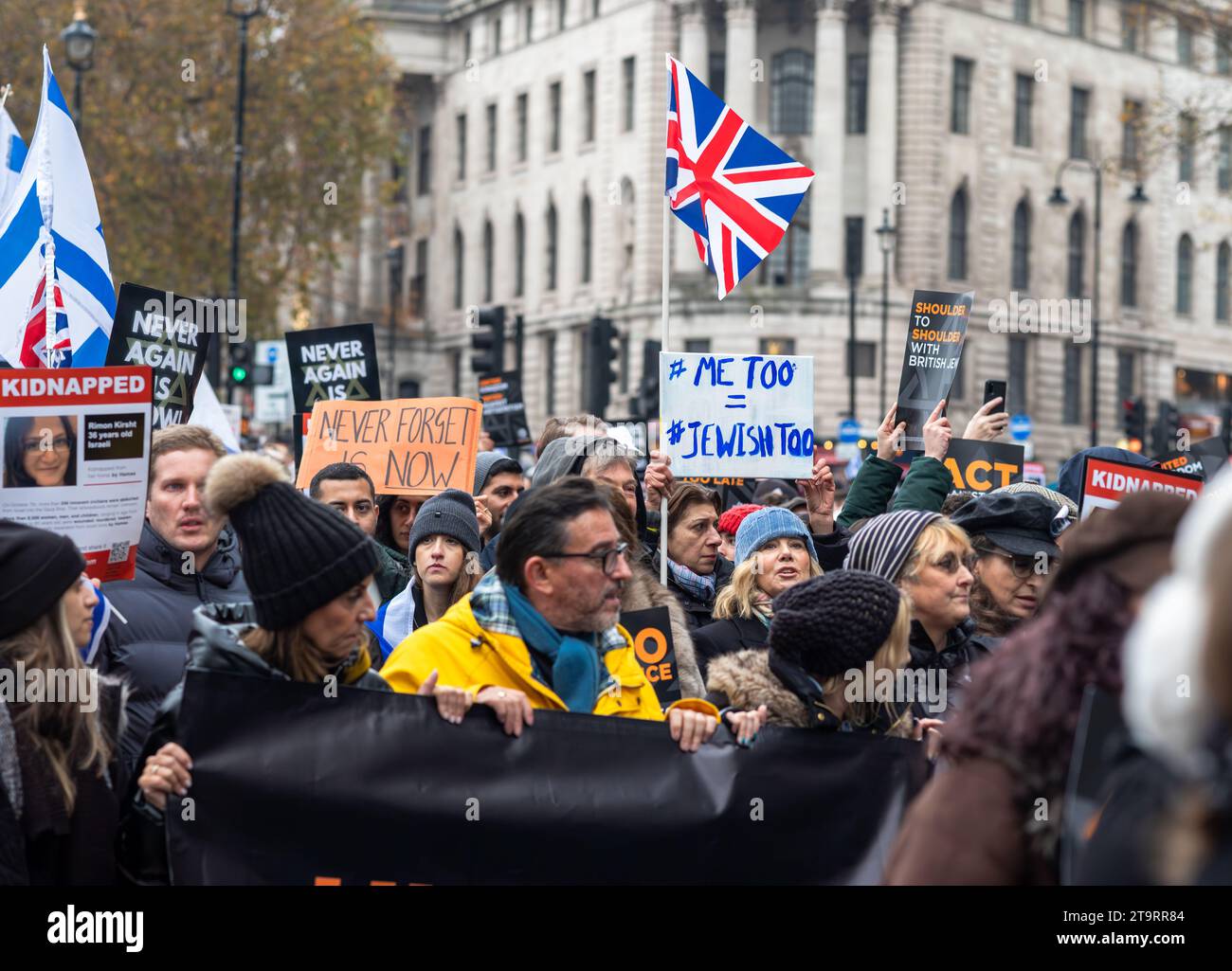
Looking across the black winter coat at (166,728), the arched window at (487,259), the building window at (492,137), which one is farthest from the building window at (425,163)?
the black winter coat at (166,728)

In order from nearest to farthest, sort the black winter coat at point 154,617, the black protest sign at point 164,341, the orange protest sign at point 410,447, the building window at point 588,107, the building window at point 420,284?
the black winter coat at point 154,617
the black protest sign at point 164,341
the orange protest sign at point 410,447
the building window at point 588,107
the building window at point 420,284

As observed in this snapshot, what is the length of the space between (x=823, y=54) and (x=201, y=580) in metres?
52.6

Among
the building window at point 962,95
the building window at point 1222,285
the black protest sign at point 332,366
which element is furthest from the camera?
the building window at point 1222,285

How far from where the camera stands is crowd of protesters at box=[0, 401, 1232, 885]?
2609 mm

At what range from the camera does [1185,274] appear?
67000mm

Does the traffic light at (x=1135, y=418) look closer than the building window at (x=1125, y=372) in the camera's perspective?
Yes

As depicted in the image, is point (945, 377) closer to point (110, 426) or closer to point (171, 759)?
point (110, 426)

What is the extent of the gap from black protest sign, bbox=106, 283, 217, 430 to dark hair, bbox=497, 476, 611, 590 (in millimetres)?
3432

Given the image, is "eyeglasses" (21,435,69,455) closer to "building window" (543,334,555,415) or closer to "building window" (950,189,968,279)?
"building window" (950,189,968,279)

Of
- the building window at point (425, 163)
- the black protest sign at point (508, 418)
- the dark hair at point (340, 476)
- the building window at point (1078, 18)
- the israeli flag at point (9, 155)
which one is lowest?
the dark hair at point (340, 476)

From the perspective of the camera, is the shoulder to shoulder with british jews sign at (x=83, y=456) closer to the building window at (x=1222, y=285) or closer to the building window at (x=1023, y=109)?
the building window at (x=1023, y=109)

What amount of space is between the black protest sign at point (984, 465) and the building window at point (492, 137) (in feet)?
191

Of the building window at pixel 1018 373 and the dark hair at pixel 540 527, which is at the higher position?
the building window at pixel 1018 373

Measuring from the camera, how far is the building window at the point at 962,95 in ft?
193
